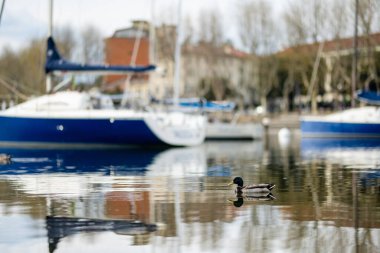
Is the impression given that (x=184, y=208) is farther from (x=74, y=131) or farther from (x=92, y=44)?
(x=92, y=44)

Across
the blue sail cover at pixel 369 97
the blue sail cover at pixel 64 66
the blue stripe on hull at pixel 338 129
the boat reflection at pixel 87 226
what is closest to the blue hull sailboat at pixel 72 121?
the blue sail cover at pixel 64 66

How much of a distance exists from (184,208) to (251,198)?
264cm

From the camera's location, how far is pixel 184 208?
18.5 metres

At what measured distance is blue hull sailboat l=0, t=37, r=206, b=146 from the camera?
45.4 meters

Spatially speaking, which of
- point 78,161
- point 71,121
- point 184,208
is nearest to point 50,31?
point 71,121

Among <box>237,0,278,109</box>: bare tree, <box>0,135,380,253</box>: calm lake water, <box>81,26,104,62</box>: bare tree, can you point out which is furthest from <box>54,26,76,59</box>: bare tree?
<box>0,135,380,253</box>: calm lake water

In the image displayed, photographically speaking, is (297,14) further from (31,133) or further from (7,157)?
(7,157)

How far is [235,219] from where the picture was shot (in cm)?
1675

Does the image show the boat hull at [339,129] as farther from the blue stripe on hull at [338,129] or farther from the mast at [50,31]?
the mast at [50,31]

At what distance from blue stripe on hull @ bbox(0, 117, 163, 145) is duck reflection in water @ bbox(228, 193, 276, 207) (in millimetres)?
25008

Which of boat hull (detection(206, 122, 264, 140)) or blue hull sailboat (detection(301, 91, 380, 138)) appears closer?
boat hull (detection(206, 122, 264, 140))

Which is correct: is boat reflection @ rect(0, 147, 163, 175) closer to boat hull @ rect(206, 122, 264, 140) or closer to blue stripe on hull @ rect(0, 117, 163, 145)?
blue stripe on hull @ rect(0, 117, 163, 145)

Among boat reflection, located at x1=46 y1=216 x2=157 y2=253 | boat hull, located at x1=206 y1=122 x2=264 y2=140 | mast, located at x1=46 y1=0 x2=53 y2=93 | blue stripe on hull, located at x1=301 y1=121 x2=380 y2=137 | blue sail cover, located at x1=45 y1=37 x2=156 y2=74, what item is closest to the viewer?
boat reflection, located at x1=46 y1=216 x2=157 y2=253

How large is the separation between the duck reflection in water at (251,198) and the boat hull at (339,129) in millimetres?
43414
